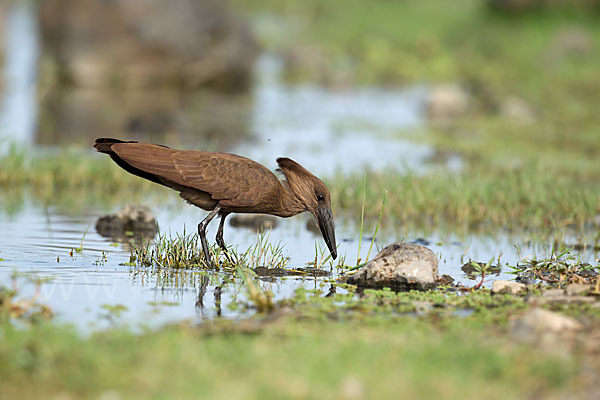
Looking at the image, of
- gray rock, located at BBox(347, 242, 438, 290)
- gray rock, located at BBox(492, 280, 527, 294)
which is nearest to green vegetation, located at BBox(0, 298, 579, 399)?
gray rock, located at BBox(492, 280, 527, 294)

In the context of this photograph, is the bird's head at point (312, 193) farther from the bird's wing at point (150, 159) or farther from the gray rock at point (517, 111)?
the gray rock at point (517, 111)

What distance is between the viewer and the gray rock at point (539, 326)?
5.67 meters

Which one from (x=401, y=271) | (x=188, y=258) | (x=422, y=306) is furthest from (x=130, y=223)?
(x=422, y=306)

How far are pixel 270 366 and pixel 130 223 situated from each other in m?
5.99

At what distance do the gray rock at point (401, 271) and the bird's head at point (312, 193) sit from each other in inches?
27.7

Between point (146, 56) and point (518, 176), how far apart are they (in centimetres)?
1370

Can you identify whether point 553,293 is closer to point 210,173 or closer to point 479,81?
point 210,173

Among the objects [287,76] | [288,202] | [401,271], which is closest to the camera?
[401,271]

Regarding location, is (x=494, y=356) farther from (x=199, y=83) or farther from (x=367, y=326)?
(x=199, y=83)

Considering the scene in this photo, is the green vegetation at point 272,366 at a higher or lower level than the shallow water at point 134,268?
lower

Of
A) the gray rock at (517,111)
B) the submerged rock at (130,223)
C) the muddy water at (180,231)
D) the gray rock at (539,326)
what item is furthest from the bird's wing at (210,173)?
the gray rock at (517,111)

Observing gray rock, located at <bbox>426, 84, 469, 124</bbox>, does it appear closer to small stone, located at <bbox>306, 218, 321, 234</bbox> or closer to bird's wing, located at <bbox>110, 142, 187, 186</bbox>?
small stone, located at <bbox>306, 218, 321, 234</bbox>

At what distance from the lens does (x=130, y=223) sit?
10445mm

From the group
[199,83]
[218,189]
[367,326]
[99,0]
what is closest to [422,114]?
[199,83]
